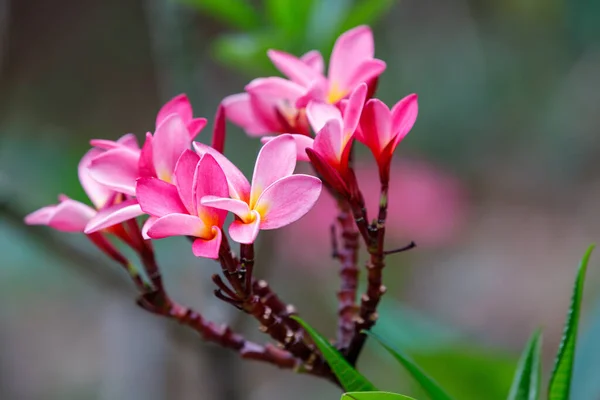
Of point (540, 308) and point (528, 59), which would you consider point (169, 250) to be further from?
point (528, 59)

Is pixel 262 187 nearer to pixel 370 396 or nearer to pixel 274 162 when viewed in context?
pixel 274 162

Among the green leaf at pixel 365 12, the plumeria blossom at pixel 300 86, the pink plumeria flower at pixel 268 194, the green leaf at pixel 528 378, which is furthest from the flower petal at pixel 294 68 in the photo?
the green leaf at pixel 365 12

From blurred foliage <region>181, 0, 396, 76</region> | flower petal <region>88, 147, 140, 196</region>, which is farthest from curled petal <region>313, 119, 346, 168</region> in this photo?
blurred foliage <region>181, 0, 396, 76</region>

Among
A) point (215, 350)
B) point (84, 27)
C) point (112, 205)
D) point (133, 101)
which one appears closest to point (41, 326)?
point (133, 101)

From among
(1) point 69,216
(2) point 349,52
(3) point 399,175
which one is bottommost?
(3) point 399,175

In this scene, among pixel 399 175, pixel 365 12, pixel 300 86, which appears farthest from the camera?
pixel 399 175

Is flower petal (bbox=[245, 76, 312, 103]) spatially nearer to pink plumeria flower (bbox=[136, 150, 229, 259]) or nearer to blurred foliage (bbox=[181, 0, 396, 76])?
pink plumeria flower (bbox=[136, 150, 229, 259])

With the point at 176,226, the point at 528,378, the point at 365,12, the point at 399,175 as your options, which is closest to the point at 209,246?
the point at 176,226
